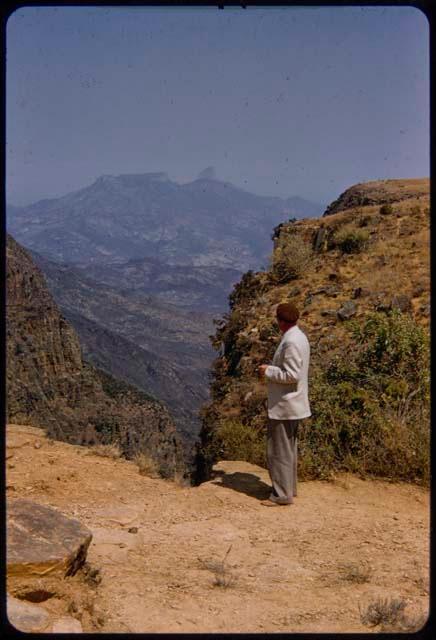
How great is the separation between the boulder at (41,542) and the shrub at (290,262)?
12.4 metres

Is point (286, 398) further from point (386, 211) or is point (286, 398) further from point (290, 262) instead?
point (386, 211)

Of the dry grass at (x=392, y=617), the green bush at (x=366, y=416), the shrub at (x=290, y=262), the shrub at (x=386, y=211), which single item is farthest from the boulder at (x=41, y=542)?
the shrub at (x=386, y=211)

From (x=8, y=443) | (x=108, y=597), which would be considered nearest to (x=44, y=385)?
(x=8, y=443)

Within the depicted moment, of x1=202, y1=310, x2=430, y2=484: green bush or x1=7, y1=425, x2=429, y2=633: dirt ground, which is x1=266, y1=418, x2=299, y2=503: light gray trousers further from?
x1=202, y1=310, x2=430, y2=484: green bush

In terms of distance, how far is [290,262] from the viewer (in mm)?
16469

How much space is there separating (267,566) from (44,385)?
24.4 m

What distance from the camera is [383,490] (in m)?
6.89

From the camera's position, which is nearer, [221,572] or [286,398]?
[221,572]

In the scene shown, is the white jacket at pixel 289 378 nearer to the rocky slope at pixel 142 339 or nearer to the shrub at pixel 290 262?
the shrub at pixel 290 262

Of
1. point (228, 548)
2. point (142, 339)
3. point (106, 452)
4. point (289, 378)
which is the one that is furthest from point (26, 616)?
point (142, 339)

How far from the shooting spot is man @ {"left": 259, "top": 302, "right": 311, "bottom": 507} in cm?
599

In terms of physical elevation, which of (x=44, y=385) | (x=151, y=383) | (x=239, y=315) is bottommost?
(x=151, y=383)

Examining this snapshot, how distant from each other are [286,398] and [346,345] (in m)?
4.82

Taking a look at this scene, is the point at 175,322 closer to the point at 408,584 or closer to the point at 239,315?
the point at 239,315
